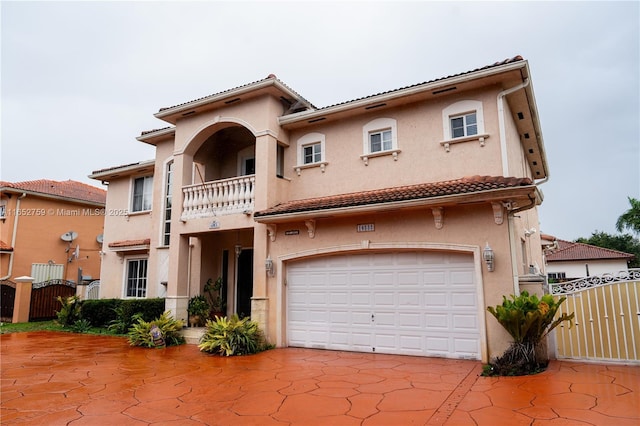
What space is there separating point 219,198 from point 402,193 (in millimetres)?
6074

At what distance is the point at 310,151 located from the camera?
1318 cm

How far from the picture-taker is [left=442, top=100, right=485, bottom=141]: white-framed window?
34.5ft

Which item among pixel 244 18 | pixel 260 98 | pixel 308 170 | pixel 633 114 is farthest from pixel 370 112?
pixel 633 114

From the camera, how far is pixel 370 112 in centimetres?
1205

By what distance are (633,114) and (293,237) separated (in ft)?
92.3

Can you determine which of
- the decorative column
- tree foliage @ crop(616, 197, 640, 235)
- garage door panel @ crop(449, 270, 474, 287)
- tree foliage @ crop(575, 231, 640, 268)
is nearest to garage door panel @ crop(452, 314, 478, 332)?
garage door panel @ crop(449, 270, 474, 287)

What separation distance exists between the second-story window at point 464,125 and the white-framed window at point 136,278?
13.3 meters

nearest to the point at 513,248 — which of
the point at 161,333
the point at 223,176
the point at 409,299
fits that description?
the point at 409,299

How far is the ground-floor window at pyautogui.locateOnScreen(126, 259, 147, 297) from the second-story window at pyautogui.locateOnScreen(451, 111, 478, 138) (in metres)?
13.4

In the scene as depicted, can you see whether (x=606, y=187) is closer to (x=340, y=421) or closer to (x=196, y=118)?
(x=196, y=118)

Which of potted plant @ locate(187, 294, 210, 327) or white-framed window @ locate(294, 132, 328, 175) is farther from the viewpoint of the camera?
potted plant @ locate(187, 294, 210, 327)

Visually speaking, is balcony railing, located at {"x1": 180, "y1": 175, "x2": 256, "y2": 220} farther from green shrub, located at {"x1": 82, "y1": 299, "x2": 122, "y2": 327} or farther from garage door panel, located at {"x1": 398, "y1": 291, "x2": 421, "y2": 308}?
green shrub, located at {"x1": 82, "y1": 299, "x2": 122, "y2": 327}

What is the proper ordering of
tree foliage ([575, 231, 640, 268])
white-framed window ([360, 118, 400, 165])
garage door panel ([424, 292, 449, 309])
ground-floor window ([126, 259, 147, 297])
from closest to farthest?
garage door panel ([424, 292, 449, 309]) → white-framed window ([360, 118, 400, 165]) → ground-floor window ([126, 259, 147, 297]) → tree foliage ([575, 231, 640, 268])

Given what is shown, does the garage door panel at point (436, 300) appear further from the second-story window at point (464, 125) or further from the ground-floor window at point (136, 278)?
the ground-floor window at point (136, 278)
